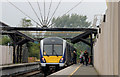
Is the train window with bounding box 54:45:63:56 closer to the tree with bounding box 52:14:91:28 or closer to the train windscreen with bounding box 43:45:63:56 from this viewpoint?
the train windscreen with bounding box 43:45:63:56

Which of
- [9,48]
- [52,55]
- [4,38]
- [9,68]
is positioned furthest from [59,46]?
[4,38]

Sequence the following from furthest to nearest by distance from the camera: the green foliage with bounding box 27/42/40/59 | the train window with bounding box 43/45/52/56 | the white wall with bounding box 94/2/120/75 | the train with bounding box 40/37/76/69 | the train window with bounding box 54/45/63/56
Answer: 1. the green foliage with bounding box 27/42/40/59
2. the train window with bounding box 54/45/63/56
3. the train window with bounding box 43/45/52/56
4. the train with bounding box 40/37/76/69
5. the white wall with bounding box 94/2/120/75

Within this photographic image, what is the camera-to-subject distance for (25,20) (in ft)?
233

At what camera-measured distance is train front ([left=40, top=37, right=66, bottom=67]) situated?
27859 millimetres

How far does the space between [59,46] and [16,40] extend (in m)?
12.9

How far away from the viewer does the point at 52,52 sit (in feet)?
93.5

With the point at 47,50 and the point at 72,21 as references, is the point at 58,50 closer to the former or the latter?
the point at 47,50

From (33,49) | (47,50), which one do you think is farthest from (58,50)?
(33,49)

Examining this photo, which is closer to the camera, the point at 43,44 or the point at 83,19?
the point at 43,44

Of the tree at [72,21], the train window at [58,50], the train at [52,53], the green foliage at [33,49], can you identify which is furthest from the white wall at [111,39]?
the tree at [72,21]

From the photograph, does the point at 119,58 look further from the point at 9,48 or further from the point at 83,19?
the point at 83,19

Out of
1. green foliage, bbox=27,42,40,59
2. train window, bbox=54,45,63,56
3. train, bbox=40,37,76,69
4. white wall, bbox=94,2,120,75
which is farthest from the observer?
green foliage, bbox=27,42,40,59

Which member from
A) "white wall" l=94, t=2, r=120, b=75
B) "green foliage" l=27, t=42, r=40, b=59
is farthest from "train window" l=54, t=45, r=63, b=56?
"green foliage" l=27, t=42, r=40, b=59

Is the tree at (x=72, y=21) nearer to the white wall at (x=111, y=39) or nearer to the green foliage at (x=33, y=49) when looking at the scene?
the green foliage at (x=33, y=49)
